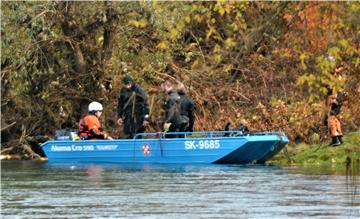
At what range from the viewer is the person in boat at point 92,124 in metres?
29.5

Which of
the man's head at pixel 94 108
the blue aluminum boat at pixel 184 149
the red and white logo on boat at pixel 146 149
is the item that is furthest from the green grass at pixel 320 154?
the man's head at pixel 94 108

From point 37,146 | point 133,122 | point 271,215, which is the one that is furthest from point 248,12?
point 37,146

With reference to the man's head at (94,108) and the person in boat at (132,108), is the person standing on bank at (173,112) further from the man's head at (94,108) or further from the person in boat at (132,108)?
the man's head at (94,108)

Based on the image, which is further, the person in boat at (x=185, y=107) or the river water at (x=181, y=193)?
the person in boat at (x=185, y=107)

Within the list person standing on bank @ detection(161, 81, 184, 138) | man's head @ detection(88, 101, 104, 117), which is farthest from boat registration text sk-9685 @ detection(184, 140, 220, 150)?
man's head @ detection(88, 101, 104, 117)

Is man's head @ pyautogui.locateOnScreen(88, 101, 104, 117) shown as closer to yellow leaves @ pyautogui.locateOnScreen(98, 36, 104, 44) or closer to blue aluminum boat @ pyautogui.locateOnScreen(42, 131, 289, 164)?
blue aluminum boat @ pyautogui.locateOnScreen(42, 131, 289, 164)

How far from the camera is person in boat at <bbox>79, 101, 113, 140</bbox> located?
29453 mm

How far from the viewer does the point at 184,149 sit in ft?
93.8

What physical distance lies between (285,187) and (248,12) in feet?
27.2

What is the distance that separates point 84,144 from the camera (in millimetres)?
30422

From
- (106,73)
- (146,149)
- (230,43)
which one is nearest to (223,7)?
(230,43)

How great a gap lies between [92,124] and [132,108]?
1079mm

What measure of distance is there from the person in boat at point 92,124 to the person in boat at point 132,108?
0.57m

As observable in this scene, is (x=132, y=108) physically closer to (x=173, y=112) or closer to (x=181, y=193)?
(x=173, y=112)
